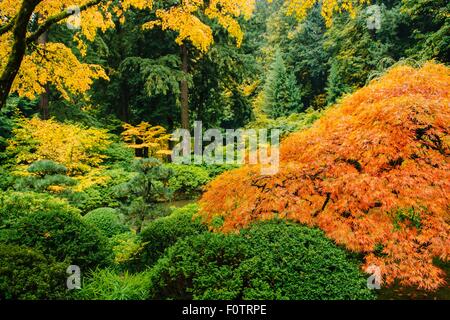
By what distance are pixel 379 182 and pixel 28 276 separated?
14.1 feet

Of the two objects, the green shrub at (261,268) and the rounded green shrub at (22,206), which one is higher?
the rounded green shrub at (22,206)

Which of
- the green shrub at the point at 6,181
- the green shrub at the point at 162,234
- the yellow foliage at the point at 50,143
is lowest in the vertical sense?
the green shrub at the point at 162,234

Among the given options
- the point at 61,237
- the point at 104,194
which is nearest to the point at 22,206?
the point at 61,237

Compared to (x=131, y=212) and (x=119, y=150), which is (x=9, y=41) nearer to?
(x=131, y=212)

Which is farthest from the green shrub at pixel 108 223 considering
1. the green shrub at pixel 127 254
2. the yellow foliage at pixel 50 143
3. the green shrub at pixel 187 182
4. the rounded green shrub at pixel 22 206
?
the green shrub at pixel 187 182

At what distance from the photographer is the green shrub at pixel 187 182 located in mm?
15602

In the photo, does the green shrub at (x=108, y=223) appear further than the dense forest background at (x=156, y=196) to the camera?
Yes

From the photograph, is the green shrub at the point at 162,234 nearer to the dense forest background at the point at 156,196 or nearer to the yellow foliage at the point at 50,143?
the dense forest background at the point at 156,196

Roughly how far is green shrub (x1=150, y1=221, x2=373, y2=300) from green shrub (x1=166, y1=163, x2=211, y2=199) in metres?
10.7

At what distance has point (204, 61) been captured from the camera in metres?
19.6

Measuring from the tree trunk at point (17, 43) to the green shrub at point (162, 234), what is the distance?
142 inches

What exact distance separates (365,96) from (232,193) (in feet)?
7.76

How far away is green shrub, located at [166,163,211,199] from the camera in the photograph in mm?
15602

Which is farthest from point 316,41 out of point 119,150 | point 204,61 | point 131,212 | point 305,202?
point 305,202
